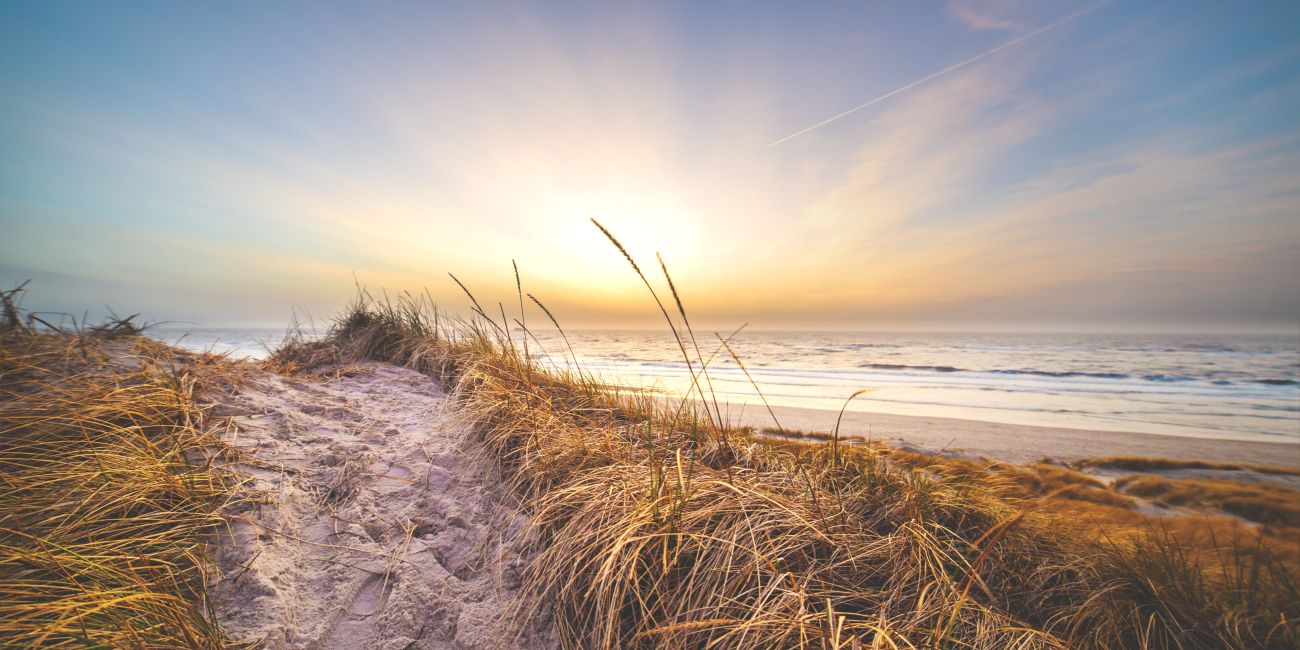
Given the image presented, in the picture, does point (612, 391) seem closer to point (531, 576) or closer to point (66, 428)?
point (531, 576)

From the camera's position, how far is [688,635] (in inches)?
54.5

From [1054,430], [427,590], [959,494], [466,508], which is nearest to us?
[427,590]

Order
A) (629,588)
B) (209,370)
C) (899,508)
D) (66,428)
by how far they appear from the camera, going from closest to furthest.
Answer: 1. (629,588)
2. (66,428)
3. (899,508)
4. (209,370)

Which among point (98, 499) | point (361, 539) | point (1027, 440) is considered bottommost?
point (1027, 440)

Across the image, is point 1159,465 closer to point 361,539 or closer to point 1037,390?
point 1037,390

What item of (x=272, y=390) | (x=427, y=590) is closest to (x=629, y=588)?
(x=427, y=590)

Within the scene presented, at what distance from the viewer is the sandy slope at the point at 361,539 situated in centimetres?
151

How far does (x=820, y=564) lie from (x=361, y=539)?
1.95m

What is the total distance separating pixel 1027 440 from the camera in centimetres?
652

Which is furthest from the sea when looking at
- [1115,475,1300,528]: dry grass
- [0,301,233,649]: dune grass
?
[1115,475,1300,528]: dry grass

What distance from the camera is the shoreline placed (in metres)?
5.80

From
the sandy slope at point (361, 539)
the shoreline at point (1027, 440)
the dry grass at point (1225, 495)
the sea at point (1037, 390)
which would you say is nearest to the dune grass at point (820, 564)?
the sandy slope at point (361, 539)

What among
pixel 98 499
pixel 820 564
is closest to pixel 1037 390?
pixel 820 564

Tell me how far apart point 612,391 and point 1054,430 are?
8.22 metres
